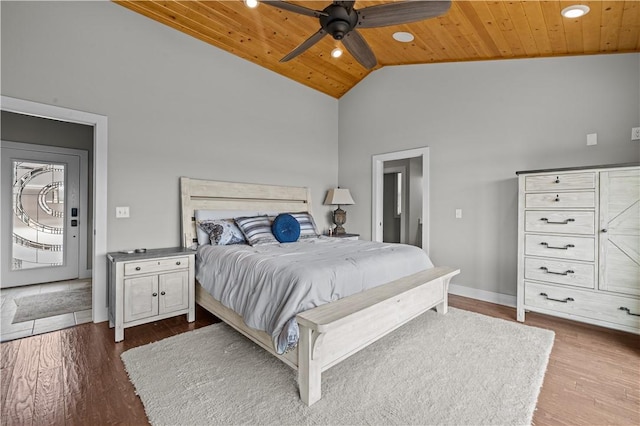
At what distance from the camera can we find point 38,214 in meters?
4.52

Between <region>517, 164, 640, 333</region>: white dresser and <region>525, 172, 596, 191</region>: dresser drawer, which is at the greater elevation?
<region>525, 172, 596, 191</region>: dresser drawer

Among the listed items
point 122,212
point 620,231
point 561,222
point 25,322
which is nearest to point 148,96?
point 122,212

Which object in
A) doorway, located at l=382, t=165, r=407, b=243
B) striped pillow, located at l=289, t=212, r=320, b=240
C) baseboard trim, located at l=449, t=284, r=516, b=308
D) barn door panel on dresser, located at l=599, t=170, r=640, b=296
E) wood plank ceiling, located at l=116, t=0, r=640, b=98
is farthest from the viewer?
doorway, located at l=382, t=165, r=407, b=243

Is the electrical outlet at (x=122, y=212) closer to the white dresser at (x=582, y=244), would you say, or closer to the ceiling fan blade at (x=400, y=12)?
the ceiling fan blade at (x=400, y=12)

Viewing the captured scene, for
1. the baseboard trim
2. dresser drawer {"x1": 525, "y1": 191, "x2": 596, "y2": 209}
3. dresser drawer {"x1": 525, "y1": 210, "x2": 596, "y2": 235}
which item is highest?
dresser drawer {"x1": 525, "y1": 191, "x2": 596, "y2": 209}

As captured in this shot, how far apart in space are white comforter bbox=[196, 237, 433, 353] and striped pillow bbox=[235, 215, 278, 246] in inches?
14.0

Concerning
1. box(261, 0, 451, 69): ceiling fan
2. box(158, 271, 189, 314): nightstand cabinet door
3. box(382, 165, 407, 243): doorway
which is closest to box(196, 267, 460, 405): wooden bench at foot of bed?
box(158, 271, 189, 314): nightstand cabinet door

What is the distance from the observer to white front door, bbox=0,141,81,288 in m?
4.27

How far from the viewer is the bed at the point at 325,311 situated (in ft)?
5.95

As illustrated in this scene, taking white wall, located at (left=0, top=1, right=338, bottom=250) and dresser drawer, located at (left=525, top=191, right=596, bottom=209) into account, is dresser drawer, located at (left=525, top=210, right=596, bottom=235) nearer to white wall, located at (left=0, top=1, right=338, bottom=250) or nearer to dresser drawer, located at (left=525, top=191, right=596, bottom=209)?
dresser drawer, located at (left=525, top=191, right=596, bottom=209)

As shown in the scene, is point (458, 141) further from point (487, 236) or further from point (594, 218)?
point (594, 218)

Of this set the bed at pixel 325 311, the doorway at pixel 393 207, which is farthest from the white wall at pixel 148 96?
the doorway at pixel 393 207

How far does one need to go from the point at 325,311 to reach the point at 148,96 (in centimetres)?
310

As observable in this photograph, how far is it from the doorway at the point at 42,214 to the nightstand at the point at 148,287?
2.50m
